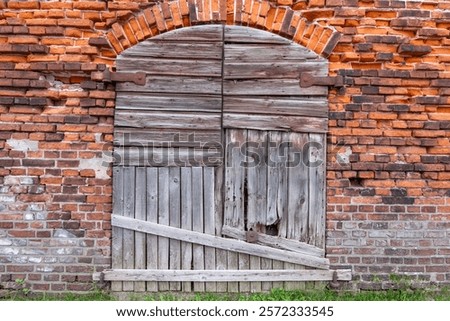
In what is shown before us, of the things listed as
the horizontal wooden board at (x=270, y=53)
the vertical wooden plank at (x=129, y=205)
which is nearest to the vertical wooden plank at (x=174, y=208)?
the vertical wooden plank at (x=129, y=205)

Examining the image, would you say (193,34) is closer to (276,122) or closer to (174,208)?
(276,122)

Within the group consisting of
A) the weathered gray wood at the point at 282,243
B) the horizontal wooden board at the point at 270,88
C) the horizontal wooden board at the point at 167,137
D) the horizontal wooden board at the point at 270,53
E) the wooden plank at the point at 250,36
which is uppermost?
the wooden plank at the point at 250,36

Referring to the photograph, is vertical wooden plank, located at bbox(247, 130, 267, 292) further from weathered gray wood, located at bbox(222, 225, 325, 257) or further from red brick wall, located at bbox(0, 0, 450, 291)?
red brick wall, located at bbox(0, 0, 450, 291)

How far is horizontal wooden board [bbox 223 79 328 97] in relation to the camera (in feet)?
15.6

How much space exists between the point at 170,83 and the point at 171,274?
A: 1860 millimetres

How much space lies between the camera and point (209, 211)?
477 centimetres

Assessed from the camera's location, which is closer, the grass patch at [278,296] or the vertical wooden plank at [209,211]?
the grass patch at [278,296]

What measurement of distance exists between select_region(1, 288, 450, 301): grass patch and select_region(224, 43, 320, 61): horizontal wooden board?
88.1 inches

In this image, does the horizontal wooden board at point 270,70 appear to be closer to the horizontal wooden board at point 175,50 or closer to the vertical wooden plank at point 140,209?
the horizontal wooden board at point 175,50

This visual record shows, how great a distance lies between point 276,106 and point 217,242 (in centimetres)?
145

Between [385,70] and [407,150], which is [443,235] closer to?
[407,150]

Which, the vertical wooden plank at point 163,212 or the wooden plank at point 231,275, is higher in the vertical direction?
the vertical wooden plank at point 163,212

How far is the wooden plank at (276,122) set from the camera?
4764 millimetres

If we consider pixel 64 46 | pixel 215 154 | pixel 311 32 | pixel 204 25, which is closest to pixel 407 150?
pixel 311 32
